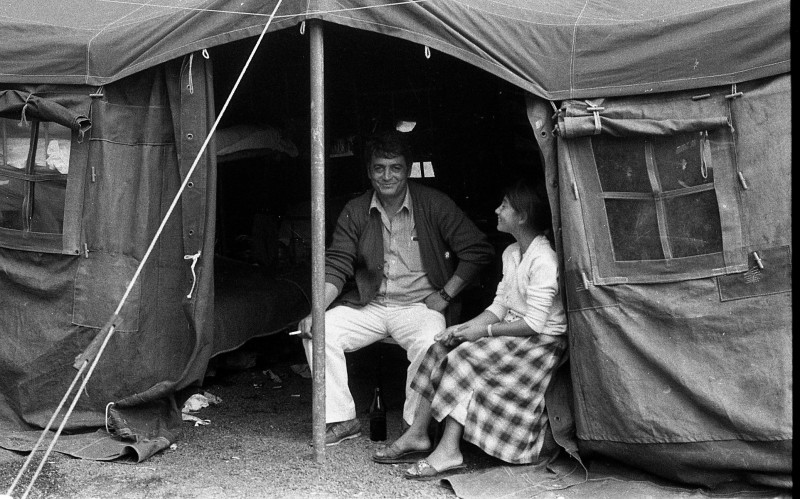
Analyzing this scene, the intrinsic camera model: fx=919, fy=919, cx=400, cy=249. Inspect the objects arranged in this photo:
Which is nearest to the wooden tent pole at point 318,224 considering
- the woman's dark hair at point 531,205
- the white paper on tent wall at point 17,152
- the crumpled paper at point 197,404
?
the woman's dark hair at point 531,205

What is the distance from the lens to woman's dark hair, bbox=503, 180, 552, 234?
177 inches

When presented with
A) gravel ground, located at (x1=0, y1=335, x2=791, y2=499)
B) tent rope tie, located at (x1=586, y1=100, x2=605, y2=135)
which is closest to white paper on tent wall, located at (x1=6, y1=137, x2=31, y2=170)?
gravel ground, located at (x1=0, y1=335, x2=791, y2=499)

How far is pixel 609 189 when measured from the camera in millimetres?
4238

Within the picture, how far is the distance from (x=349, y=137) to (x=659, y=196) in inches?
113

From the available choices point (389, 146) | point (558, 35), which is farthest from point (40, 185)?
point (558, 35)

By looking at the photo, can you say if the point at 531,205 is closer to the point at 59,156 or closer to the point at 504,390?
the point at 504,390

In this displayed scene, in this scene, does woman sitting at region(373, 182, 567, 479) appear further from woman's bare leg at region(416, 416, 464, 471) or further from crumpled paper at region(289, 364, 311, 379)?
crumpled paper at region(289, 364, 311, 379)

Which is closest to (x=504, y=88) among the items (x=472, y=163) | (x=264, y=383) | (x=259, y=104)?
(x=472, y=163)

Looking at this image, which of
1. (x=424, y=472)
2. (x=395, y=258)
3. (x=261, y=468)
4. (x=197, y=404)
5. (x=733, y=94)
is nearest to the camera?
(x=733, y=94)

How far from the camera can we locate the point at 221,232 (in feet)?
23.1

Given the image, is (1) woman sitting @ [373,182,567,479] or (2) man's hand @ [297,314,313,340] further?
(2) man's hand @ [297,314,313,340]

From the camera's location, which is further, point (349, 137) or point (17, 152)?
point (349, 137)

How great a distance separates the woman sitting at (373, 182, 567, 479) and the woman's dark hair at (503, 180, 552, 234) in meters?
0.10

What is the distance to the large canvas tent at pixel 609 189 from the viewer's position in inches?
158
